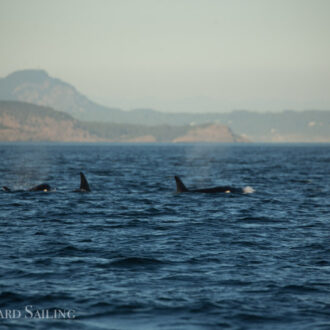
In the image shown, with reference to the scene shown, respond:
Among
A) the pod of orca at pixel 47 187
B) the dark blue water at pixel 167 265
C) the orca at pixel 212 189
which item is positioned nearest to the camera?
the dark blue water at pixel 167 265

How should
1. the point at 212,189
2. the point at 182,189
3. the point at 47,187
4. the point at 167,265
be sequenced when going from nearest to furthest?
the point at 167,265
the point at 212,189
the point at 182,189
the point at 47,187

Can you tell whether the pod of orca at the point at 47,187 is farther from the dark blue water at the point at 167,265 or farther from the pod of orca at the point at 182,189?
the dark blue water at the point at 167,265

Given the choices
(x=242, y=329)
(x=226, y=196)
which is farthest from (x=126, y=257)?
(x=226, y=196)

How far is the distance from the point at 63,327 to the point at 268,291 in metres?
4.65

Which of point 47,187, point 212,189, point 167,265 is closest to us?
point 167,265

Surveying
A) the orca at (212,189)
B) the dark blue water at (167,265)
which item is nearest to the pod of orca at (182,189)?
the orca at (212,189)

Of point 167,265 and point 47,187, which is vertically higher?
point 47,187

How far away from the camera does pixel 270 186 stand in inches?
1647

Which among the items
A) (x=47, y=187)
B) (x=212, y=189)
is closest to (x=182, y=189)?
(x=212, y=189)

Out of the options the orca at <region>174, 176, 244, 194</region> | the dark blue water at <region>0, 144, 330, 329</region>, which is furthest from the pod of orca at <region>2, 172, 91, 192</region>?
the dark blue water at <region>0, 144, 330, 329</region>

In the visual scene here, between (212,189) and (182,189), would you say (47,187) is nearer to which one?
(182,189)

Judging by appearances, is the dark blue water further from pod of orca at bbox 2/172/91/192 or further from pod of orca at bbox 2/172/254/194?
pod of orca at bbox 2/172/91/192

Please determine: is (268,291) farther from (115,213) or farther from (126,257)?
(115,213)

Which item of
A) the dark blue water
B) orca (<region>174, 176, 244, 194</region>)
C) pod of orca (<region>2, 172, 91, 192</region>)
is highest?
pod of orca (<region>2, 172, 91, 192</region>)
